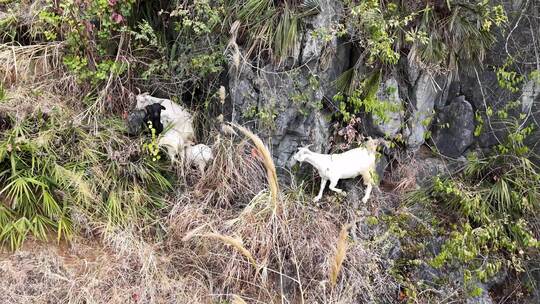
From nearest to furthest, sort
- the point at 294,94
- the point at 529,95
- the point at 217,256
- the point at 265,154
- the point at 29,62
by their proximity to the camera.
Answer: the point at 265,154
the point at 217,256
the point at 294,94
the point at 529,95
the point at 29,62

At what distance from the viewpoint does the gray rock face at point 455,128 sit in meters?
4.50

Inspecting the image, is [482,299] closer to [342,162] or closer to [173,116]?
[342,162]

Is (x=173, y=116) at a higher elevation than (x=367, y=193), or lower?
higher

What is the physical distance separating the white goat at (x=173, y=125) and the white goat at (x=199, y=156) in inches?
3.5

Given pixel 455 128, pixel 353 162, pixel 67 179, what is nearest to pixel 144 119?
pixel 67 179

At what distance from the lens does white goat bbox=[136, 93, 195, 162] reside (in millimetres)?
4109

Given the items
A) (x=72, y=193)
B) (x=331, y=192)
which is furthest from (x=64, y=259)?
(x=331, y=192)

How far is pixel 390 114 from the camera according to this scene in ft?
14.0

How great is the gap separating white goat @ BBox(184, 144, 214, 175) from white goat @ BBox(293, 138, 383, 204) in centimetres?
71

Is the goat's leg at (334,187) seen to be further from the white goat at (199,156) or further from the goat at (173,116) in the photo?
the goat at (173,116)

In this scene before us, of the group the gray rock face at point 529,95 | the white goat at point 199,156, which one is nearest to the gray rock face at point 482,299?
the gray rock face at point 529,95

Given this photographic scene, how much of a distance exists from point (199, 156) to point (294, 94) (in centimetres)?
92

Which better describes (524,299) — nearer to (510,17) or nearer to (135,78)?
(510,17)

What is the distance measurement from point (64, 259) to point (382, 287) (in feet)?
7.64
